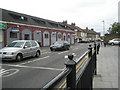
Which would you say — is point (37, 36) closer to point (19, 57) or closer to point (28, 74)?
point (19, 57)

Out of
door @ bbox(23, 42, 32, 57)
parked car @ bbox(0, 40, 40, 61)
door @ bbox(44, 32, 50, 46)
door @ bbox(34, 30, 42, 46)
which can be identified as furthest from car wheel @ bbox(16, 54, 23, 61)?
door @ bbox(44, 32, 50, 46)

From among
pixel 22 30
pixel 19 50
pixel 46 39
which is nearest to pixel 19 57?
pixel 19 50

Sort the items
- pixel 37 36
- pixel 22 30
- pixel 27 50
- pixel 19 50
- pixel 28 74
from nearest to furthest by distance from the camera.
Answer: pixel 28 74, pixel 19 50, pixel 27 50, pixel 22 30, pixel 37 36

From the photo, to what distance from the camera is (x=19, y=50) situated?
33.5 feet

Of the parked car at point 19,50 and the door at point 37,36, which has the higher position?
the door at point 37,36

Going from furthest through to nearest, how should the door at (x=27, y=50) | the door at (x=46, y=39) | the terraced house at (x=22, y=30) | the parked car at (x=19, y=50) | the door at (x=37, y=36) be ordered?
1. the door at (x=46, y=39)
2. the door at (x=37, y=36)
3. the terraced house at (x=22, y=30)
4. the door at (x=27, y=50)
5. the parked car at (x=19, y=50)

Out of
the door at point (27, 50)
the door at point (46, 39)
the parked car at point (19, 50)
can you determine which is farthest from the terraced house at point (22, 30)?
the door at point (27, 50)

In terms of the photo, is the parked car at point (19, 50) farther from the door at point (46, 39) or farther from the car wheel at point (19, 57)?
the door at point (46, 39)

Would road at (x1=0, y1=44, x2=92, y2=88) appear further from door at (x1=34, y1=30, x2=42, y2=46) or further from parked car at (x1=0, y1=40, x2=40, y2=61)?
door at (x1=34, y1=30, x2=42, y2=46)

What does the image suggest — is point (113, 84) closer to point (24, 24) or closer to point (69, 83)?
point (69, 83)

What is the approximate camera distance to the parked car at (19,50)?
978 cm

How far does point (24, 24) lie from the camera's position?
25641 mm

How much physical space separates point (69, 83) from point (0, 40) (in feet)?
68.4

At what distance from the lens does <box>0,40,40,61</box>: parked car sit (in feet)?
32.1
